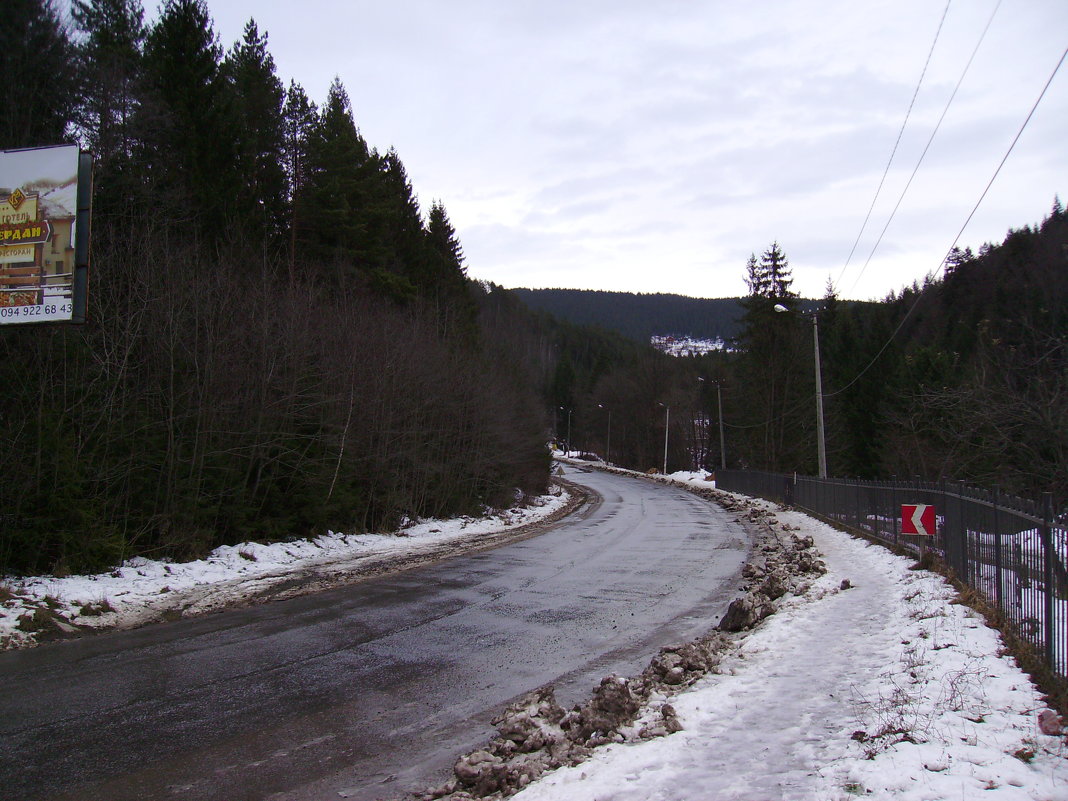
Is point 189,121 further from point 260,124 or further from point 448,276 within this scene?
point 448,276

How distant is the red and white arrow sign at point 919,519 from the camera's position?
14.5 m

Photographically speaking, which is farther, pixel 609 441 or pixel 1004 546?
pixel 609 441

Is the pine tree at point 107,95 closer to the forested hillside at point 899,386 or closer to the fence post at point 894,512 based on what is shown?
the fence post at point 894,512

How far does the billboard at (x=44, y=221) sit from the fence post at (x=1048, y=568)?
41.3ft

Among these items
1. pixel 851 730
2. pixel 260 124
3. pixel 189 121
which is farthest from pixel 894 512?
pixel 260 124

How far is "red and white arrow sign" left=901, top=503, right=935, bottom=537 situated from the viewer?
47.6 ft

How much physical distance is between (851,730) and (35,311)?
12048 mm

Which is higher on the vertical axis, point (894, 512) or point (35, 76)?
point (35, 76)

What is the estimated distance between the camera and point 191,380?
57.3ft

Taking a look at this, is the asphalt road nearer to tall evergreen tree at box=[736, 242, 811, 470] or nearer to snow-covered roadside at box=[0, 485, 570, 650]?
snow-covered roadside at box=[0, 485, 570, 650]

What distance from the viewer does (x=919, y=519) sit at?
1478cm

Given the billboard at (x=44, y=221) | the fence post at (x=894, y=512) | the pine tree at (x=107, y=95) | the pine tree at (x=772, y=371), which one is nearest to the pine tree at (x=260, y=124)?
the pine tree at (x=107, y=95)

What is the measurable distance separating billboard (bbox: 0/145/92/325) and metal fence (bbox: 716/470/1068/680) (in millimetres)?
12691

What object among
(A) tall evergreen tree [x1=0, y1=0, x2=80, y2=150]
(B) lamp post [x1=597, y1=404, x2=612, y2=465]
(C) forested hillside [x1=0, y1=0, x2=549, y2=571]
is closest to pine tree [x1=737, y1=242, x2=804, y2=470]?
(C) forested hillside [x1=0, y1=0, x2=549, y2=571]
